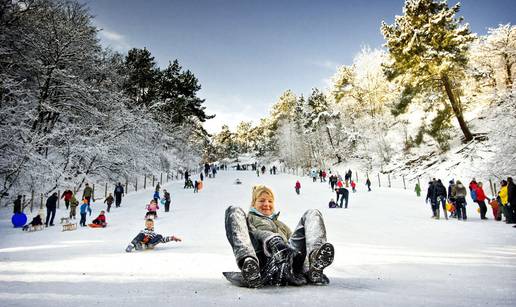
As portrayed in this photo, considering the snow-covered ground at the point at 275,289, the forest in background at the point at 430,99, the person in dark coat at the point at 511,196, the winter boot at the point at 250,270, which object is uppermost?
the forest in background at the point at 430,99

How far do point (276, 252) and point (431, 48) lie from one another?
24.8 meters

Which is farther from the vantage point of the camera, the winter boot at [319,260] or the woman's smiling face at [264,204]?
the woman's smiling face at [264,204]

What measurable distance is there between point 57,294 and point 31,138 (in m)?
13.3

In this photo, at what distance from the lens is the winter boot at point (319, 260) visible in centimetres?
299

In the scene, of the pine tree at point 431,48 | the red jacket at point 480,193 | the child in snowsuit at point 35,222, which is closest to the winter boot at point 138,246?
the child in snowsuit at point 35,222

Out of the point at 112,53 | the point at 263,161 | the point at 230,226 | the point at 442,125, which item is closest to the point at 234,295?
the point at 230,226

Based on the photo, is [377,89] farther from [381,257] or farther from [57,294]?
[57,294]

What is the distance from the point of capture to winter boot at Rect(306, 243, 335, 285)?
2986 mm

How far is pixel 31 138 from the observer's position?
13.0 metres

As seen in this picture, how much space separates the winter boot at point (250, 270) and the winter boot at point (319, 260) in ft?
2.00

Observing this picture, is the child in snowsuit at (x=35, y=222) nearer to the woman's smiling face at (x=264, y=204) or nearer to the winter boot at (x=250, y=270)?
the woman's smiling face at (x=264, y=204)

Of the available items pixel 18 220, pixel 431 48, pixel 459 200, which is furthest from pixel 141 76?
pixel 459 200

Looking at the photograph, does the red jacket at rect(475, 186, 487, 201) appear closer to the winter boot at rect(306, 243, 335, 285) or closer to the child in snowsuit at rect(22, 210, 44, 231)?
the winter boot at rect(306, 243, 335, 285)

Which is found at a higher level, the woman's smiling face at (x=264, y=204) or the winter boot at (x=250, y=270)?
the woman's smiling face at (x=264, y=204)
